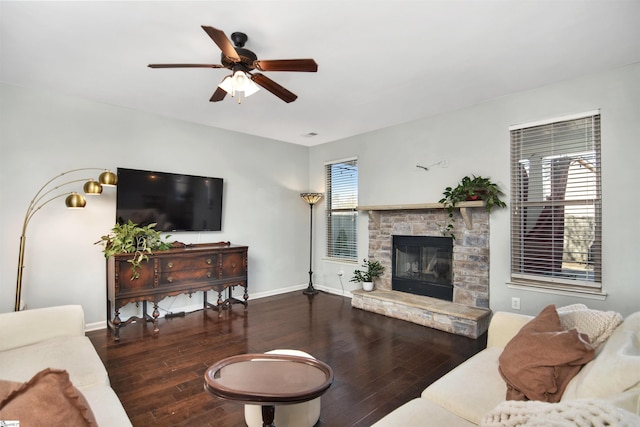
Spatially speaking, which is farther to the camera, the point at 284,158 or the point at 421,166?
the point at 284,158

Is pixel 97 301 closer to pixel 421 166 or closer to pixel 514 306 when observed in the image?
pixel 421 166

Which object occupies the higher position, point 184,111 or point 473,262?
point 184,111

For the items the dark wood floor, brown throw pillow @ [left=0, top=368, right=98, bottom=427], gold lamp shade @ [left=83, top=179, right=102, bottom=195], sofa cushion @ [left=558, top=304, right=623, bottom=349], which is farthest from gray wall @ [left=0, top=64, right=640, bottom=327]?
brown throw pillow @ [left=0, top=368, right=98, bottom=427]

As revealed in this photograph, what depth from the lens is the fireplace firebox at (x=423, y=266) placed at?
13.8 feet

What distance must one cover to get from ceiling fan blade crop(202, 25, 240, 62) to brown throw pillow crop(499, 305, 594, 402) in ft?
7.84

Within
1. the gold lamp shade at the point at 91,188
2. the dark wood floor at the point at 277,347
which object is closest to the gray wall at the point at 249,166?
the gold lamp shade at the point at 91,188

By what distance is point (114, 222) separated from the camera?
155 inches

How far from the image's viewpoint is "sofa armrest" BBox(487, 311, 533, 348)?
2.16m

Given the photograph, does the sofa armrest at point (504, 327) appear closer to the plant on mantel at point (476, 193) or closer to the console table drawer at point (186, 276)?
the plant on mantel at point (476, 193)

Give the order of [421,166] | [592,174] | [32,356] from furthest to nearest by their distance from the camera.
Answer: [421,166] < [592,174] < [32,356]

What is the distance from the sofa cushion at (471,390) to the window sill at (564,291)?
6.19ft

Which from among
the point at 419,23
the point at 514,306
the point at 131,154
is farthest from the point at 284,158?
the point at 514,306

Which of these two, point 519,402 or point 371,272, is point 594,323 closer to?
point 519,402

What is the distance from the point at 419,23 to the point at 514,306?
10.0 feet
